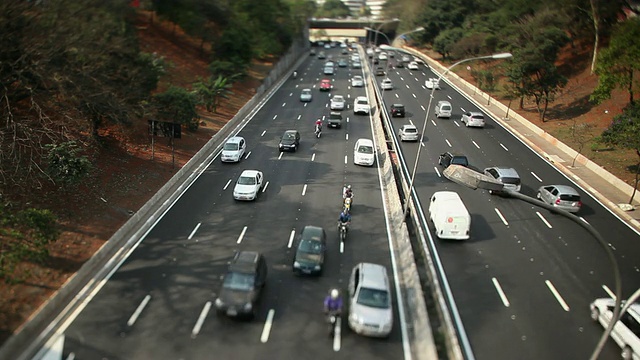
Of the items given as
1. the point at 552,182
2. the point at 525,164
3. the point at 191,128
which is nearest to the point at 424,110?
the point at 525,164

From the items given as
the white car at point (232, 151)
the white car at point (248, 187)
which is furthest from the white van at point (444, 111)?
the white car at point (248, 187)

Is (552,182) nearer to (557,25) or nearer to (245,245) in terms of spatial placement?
(245,245)

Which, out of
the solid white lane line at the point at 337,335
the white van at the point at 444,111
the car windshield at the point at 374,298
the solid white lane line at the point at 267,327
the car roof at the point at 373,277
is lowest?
the solid white lane line at the point at 267,327

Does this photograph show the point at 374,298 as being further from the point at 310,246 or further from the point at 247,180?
the point at 247,180

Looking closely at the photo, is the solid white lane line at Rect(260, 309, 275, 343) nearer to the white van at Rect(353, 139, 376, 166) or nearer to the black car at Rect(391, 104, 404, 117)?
the white van at Rect(353, 139, 376, 166)

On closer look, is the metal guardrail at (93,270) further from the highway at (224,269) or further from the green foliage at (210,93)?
the green foliage at (210,93)
